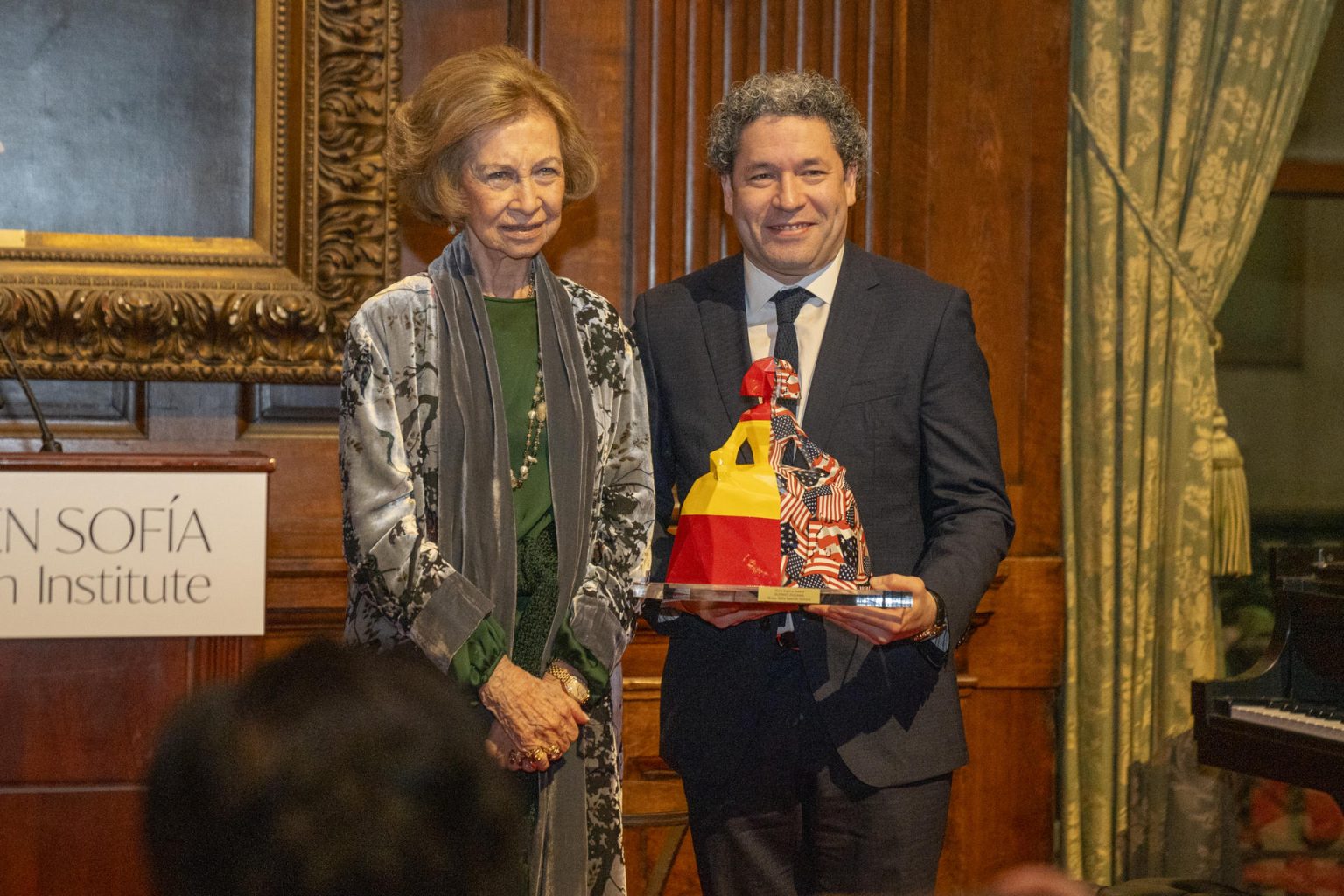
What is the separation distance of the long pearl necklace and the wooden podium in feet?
2.03

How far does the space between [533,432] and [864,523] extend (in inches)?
21.3

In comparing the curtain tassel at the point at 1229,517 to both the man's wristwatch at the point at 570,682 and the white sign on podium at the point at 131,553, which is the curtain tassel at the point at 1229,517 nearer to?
the man's wristwatch at the point at 570,682

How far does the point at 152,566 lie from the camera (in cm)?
254

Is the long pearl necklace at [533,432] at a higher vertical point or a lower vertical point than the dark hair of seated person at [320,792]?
higher

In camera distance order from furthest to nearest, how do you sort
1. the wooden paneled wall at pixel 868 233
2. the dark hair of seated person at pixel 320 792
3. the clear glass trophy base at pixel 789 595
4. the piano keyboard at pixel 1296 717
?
1. the wooden paneled wall at pixel 868 233
2. the piano keyboard at pixel 1296 717
3. the clear glass trophy base at pixel 789 595
4. the dark hair of seated person at pixel 320 792

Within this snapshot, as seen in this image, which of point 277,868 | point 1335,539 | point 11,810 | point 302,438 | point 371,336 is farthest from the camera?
point 1335,539

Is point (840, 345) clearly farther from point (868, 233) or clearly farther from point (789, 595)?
point (868, 233)

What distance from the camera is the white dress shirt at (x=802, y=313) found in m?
2.38

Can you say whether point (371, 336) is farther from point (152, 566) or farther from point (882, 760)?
point (882, 760)

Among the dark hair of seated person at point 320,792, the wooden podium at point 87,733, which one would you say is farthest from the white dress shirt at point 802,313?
the dark hair of seated person at point 320,792

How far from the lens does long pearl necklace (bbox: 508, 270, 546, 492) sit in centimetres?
223

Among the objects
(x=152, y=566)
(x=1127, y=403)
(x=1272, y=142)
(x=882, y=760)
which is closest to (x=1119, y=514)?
(x=1127, y=403)

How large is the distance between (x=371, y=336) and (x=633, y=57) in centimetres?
179

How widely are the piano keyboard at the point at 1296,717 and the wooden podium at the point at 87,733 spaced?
202 cm
